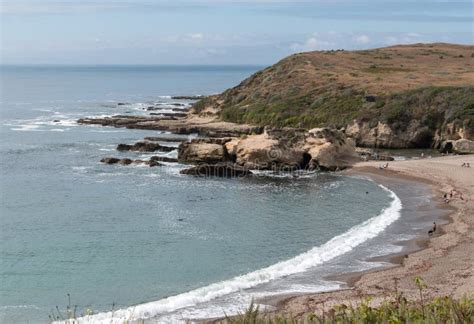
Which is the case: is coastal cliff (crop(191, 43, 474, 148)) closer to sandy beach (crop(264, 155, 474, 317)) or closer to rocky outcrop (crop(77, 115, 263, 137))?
rocky outcrop (crop(77, 115, 263, 137))

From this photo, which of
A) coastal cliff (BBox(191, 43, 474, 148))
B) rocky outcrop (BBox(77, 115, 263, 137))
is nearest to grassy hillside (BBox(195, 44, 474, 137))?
coastal cliff (BBox(191, 43, 474, 148))

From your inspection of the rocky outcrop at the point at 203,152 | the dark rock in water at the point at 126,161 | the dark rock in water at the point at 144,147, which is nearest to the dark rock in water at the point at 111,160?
the dark rock in water at the point at 126,161

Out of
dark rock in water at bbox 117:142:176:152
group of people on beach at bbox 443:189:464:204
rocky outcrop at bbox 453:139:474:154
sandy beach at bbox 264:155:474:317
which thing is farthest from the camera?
dark rock in water at bbox 117:142:176:152

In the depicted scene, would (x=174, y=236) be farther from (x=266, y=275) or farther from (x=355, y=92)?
(x=355, y=92)

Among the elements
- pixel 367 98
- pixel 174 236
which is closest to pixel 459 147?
pixel 367 98

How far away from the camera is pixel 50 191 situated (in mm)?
44344

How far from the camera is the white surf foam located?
73.1 ft

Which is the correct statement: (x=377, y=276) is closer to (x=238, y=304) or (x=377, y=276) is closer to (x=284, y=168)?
(x=238, y=304)

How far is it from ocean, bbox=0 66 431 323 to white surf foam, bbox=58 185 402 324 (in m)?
0.07

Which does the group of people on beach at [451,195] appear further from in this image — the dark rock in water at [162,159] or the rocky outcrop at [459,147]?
the dark rock in water at [162,159]

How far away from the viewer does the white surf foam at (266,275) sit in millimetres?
22288

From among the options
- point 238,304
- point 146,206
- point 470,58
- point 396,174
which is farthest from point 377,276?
point 470,58

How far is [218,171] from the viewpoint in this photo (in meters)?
52.3

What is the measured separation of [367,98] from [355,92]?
13.5 ft
